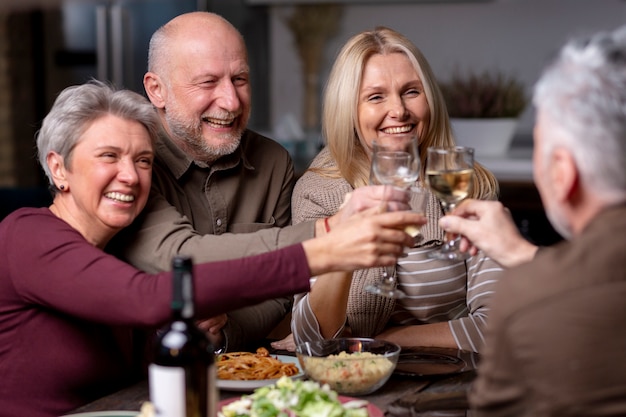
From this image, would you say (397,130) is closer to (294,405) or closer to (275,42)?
(294,405)

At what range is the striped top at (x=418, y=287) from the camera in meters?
2.35

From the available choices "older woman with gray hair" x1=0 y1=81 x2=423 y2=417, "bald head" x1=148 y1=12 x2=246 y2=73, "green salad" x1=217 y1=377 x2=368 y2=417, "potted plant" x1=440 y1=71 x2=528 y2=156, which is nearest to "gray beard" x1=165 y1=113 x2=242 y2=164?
"bald head" x1=148 y1=12 x2=246 y2=73

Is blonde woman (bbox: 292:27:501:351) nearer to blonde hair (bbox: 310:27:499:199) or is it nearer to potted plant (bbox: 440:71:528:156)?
blonde hair (bbox: 310:27:499:199)

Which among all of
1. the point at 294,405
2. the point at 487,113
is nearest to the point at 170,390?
the point at 294,405

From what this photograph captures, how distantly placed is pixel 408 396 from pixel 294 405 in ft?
0.89

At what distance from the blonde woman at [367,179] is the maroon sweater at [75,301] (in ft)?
1.75

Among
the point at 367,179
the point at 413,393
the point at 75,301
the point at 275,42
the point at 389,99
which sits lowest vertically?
the point at 413,393

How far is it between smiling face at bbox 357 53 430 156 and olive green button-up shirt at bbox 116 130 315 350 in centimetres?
29

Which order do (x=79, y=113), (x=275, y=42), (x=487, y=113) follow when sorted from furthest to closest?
(x=275, y=42) < (x=487, y=113) < (x=79, y=113)

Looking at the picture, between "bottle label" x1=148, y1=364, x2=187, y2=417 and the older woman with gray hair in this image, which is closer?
"bottle label" x1=148, y1=364, x2=187, y2=417

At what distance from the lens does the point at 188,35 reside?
2.40 metres

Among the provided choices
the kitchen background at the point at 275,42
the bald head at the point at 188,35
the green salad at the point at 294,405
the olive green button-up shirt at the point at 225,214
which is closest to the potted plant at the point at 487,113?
the kitchen background at the point at 275,42

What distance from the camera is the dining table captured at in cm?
168

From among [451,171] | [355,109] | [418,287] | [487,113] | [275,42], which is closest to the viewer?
[451,171]
